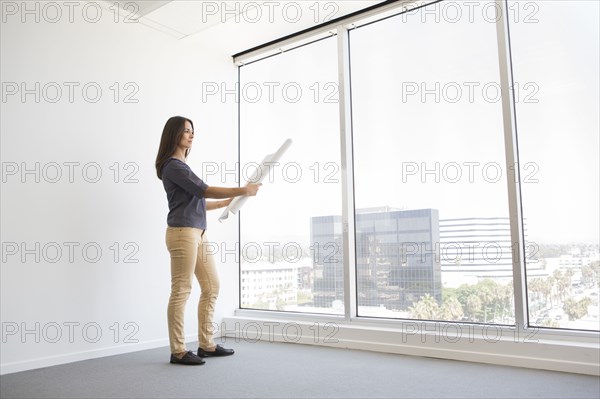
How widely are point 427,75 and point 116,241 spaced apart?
216cm

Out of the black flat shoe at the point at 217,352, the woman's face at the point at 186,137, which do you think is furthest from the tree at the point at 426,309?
the woman's face at the point at 186,137

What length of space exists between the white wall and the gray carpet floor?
267 mm

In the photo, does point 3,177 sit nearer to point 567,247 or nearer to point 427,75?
point 427,75

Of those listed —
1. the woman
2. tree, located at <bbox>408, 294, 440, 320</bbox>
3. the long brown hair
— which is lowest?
tree, located at <bbox>408, 294, 440, 320</bbox>

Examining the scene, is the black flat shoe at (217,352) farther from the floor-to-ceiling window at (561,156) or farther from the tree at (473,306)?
the floor-to-ceiling window at (561,156)

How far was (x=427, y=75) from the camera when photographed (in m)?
Result: 3.03

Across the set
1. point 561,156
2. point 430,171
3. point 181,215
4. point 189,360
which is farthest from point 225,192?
point 561,156

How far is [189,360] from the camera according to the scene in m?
2.64

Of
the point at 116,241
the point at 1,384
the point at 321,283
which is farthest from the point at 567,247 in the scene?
the point at 1,384

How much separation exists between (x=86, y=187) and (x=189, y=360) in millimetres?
1200

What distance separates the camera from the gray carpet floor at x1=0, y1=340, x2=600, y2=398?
6.75 feet

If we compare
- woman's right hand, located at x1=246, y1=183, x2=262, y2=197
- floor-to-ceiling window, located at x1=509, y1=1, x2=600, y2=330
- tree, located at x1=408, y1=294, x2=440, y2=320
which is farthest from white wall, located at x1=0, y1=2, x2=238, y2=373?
floor-to-ceiling window, located at x1=509, y1=1, x2=600, y2=330

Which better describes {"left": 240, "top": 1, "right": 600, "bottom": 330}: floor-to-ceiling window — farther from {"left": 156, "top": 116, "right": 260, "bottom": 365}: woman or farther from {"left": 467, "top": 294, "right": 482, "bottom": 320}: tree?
{"left": 156, "top": 116, "right": 260, "bottom": 365}: woman

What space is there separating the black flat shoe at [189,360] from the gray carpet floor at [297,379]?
0.14 ft
